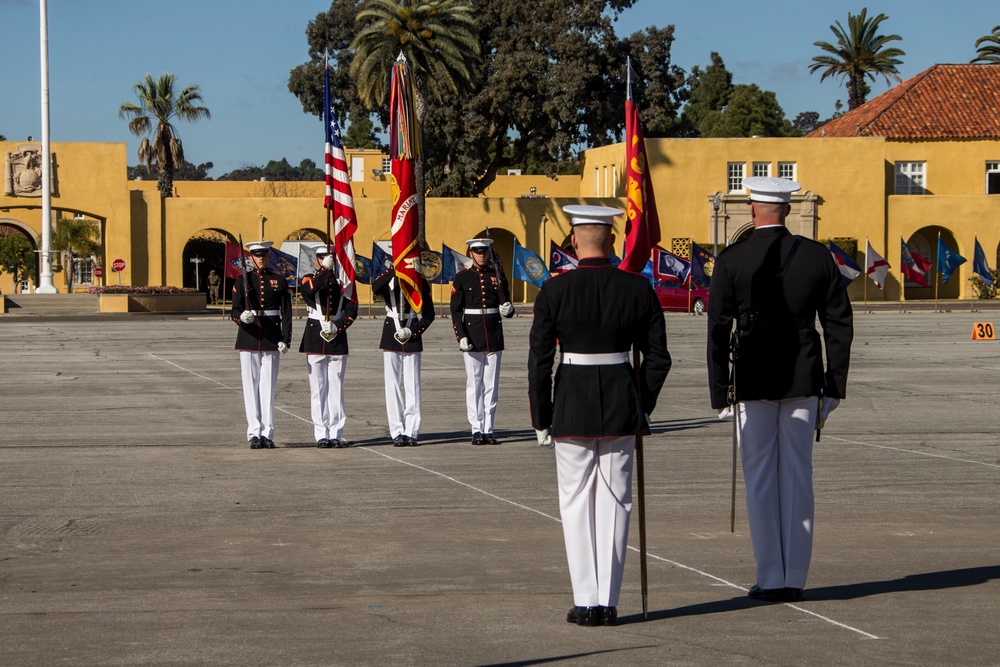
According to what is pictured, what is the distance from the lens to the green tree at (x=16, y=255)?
2692 inches

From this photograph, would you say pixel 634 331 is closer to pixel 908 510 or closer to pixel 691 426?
pixel 908 510

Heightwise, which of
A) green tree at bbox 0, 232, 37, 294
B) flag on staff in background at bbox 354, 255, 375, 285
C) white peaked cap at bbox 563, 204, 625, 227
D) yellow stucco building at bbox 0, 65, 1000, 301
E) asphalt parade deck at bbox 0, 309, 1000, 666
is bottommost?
asphalt parade deck at bbox 0, 309, 1000, 666

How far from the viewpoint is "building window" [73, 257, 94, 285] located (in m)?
71.4

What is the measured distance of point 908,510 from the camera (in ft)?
31.5

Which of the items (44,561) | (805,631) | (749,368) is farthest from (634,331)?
(44,561)

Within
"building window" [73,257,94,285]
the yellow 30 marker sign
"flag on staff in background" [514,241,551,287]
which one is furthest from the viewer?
"building window" [73,257,94,285]

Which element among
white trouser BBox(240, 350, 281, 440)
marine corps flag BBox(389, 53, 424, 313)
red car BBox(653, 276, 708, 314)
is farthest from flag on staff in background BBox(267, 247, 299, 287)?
white trouser BBox(240, 350, 281, 440)

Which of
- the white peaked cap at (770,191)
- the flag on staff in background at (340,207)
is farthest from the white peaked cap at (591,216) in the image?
the flag on staff in background at (340,207)

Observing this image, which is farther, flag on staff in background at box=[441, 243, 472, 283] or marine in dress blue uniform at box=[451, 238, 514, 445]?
flag on staff in background at box=[441, 243, 472, 283]

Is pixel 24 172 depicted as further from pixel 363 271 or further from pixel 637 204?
pixel 637 204

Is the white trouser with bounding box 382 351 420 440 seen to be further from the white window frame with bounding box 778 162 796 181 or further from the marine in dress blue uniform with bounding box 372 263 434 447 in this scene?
the white window frame with bounding box 778 162 796 181

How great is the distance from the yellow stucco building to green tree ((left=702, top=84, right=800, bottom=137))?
2518 cm

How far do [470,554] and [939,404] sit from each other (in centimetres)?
1077

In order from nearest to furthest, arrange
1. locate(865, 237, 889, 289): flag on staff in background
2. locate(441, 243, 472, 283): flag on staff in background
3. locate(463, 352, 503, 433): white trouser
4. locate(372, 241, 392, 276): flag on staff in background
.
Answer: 1. locate(463, 352, 503, 433): white trouser
2. locate(372, 241, 392, 276): flag on staff in background
3. locate(441, 243, 472, 283): flag on staff in background
4. locate(865, 237, 889, 289): flag on staff in background
